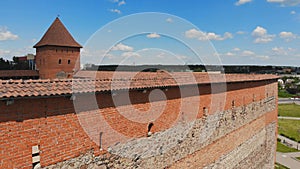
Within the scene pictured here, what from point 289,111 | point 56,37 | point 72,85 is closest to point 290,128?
point 289,111

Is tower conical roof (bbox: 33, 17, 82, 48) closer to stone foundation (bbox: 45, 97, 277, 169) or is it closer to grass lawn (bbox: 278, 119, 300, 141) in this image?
stone foundation (bbox: 45, 97, 277, 169)

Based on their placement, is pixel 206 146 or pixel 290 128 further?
pixel 290 128

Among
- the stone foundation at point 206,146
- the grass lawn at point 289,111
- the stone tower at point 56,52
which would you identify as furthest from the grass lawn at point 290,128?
the stone tower at point 56,52

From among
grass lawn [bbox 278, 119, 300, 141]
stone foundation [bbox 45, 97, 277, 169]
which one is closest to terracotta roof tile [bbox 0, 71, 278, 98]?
stone foundation [bbox 45, 97, 277, 169]

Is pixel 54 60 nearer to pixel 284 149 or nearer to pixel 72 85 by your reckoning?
pixel 72 85

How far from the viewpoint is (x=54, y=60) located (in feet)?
91.1

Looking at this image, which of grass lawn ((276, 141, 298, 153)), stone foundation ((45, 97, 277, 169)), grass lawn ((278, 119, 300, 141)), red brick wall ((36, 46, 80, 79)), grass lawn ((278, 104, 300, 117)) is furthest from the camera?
grass lawn ((278, 104, 300, 117))

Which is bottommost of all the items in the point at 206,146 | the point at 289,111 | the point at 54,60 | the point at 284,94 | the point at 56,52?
the point at 289,111

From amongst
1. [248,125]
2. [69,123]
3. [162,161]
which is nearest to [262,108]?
[248,125]

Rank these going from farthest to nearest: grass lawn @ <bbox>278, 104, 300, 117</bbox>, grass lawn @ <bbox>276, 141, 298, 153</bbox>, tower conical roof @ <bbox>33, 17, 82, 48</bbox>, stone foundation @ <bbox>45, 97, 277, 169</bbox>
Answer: grass lawn @ <bbox>278, 104, 300, 117</bbox>, tower conical roof @ <bbox>33, 17, 82, 48</bbox>, grass lawn @ <bbox>276, 141, 298, 153</bbox>, stone foundation @ <bbox>45, 97, 277, 169</bbox>

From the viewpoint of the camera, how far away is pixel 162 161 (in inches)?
294

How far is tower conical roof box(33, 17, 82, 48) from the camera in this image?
27.2 metres

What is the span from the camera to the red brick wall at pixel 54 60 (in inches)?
1081

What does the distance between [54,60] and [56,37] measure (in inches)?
97.0
